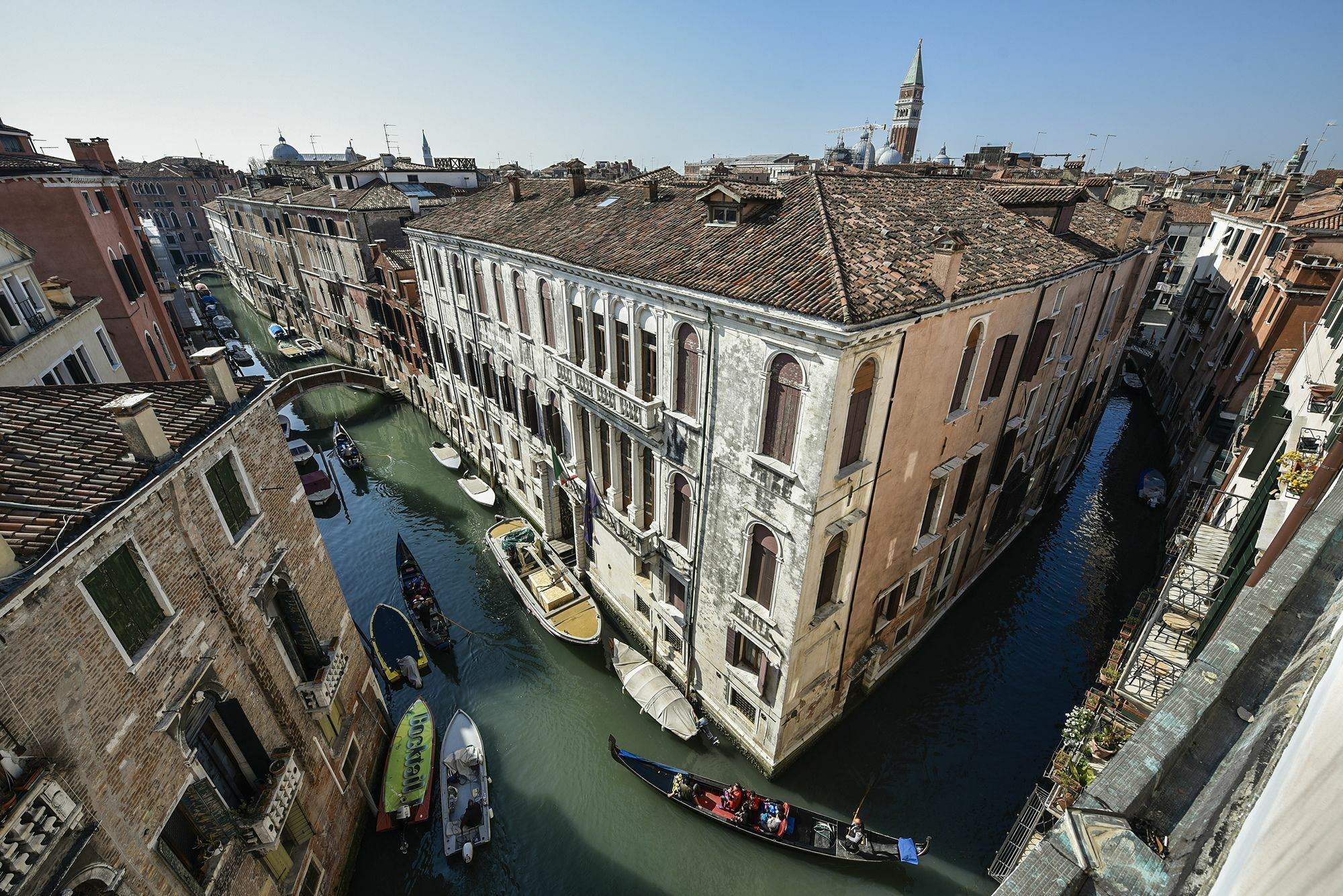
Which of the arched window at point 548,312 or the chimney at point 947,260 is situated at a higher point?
the chimney at point 947,260

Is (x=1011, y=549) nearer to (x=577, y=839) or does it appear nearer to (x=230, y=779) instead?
(x=577, y=839)

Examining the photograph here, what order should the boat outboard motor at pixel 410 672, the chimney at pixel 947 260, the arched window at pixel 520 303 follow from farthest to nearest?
1. the arched window at pixel 520 303
2. the boat outboard motor at pixel 410 672
3. the chimney at pixel 947 260

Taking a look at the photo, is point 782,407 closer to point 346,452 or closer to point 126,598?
point 126,598

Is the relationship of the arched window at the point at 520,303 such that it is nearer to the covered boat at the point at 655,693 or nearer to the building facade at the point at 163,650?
the building facade at the point at 163,650

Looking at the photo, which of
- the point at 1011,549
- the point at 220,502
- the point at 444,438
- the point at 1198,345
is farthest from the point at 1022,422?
the point at 444,438

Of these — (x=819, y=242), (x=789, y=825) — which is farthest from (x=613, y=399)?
(x=789, y=825)

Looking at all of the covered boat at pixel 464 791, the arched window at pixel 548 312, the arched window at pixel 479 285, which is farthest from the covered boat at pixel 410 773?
the arched window at pixel 479 285
